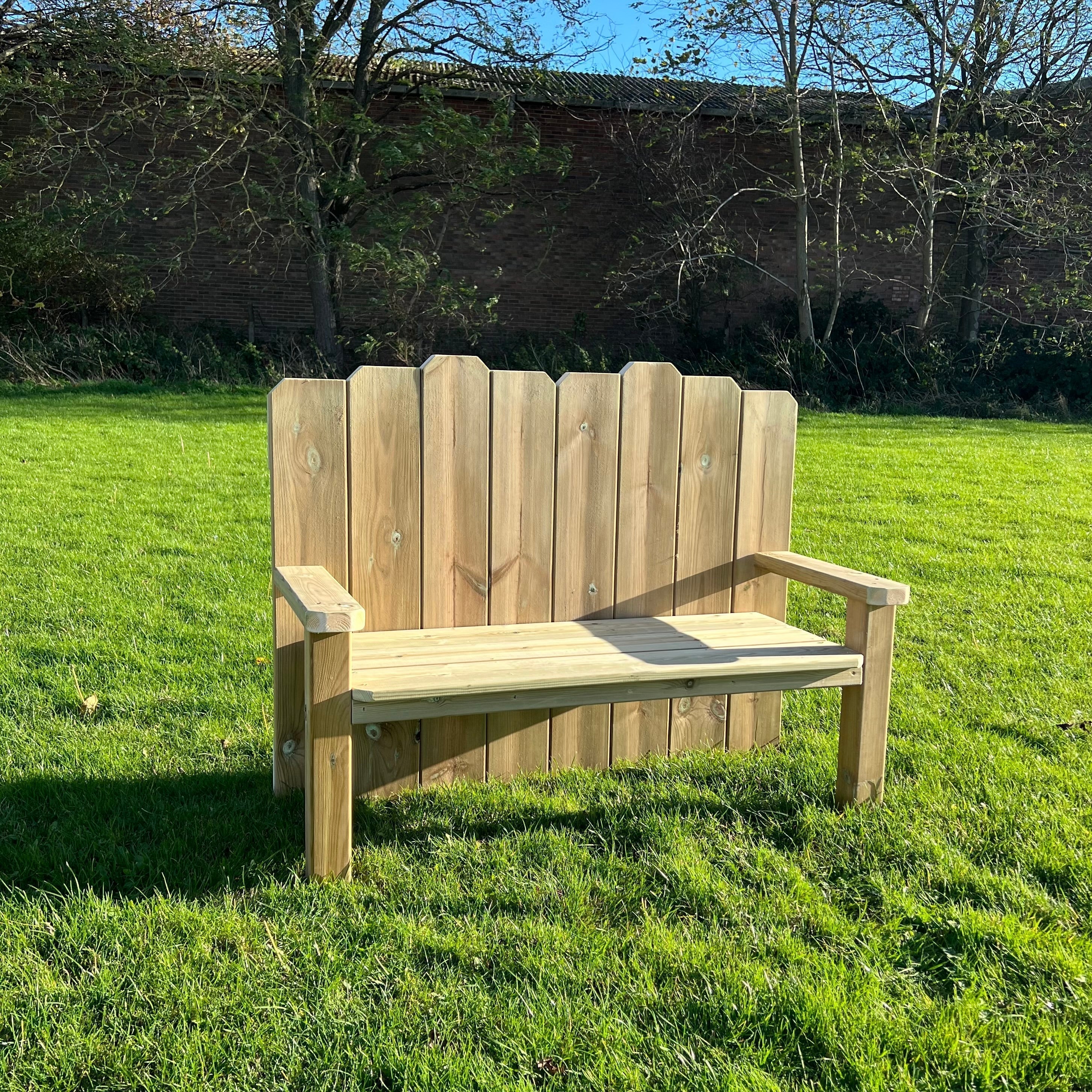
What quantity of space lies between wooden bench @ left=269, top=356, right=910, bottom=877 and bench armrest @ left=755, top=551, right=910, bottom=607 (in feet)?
0.04

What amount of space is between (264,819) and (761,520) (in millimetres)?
2040

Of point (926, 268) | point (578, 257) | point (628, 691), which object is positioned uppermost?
point (578, 257)

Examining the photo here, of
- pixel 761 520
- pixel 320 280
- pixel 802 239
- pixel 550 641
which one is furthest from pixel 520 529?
pixel 802 239

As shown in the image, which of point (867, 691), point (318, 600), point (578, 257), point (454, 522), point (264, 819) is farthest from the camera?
point (578, 257)

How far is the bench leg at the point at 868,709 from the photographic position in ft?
10.0

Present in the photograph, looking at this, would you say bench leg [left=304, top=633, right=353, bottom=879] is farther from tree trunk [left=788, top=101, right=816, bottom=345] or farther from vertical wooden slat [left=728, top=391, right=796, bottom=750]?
tree trunk [left=788, top=101, right=816, bottom=345]

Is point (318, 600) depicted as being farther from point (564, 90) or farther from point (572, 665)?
point (564, 90)

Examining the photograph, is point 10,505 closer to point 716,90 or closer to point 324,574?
point 324,574

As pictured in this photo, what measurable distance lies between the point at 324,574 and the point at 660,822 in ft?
4.10

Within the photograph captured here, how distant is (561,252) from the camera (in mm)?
20609

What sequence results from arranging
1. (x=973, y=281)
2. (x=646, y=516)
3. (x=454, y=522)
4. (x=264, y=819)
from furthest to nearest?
(x=973, y=281), (x=646, y=516), (x=454, y=522), (x=264, y=819)

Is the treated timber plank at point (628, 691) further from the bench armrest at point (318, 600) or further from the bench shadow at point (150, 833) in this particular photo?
the bench shadow at point (150, 833)

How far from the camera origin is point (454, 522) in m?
3.24

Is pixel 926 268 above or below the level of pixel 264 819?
above
